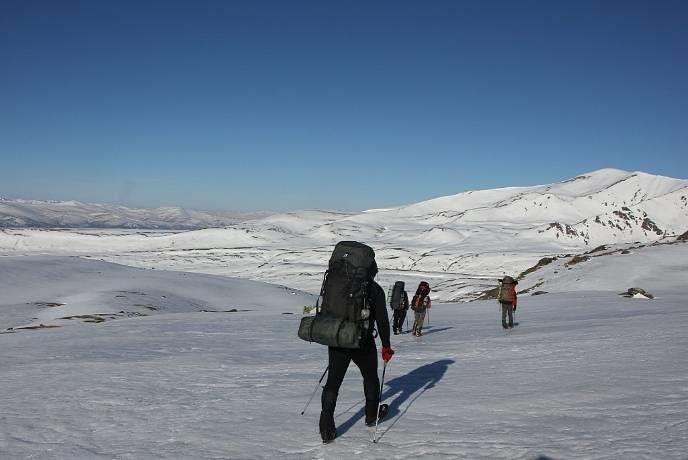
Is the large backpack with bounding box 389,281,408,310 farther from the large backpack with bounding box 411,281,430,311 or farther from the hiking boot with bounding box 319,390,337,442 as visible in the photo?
the hiking boot with bounding box 319,390,337,442

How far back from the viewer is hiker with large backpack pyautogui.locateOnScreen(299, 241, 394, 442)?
239 inches

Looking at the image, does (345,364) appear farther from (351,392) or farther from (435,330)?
(435,330)

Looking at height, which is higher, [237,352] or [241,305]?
[237,352]

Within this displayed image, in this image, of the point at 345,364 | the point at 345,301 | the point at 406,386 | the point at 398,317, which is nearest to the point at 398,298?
the point at 398,317

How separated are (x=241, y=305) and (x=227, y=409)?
117ft

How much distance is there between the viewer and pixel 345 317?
6.15 meters

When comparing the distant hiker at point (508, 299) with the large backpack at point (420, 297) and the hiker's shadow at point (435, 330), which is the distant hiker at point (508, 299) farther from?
the large backpack at point (420, 297)

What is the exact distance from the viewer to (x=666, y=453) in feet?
17.0

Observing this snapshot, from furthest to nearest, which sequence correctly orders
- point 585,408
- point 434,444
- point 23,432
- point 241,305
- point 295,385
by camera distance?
point 241,305
point 295,385
point 585,408
point 23,432
point 434,444

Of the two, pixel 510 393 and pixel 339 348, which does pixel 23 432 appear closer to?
pixel 339 348

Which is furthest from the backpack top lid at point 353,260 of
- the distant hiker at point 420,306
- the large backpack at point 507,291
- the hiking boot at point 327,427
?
the large backpack at point 507,291

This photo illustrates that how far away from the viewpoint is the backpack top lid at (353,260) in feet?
20.3

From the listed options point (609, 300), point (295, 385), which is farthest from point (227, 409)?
point (609, 300)

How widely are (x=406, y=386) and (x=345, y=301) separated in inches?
151
